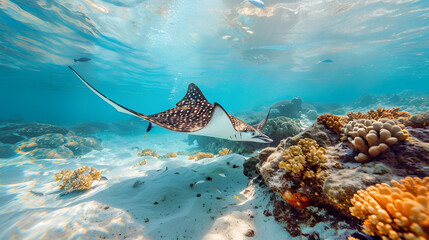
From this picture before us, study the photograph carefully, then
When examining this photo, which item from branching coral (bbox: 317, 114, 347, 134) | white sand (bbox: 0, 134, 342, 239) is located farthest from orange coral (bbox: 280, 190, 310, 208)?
branching coral (bbox: 317, 114, 347, 134)

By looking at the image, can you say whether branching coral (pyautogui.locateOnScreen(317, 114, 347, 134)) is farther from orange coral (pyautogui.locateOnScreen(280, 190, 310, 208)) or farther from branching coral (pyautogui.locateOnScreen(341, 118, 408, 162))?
orange coral (pyautogui.locateOnScreen(280, 190, 310, 208))

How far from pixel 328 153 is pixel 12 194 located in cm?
914

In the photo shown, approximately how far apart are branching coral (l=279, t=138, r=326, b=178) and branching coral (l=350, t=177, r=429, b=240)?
73 centimetres

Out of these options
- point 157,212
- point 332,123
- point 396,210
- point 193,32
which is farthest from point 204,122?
point 193,32

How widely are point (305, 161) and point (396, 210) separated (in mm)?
1183

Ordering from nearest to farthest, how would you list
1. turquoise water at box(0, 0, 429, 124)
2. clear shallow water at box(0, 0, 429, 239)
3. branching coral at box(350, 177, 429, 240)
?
1. branching coral at box(350, 177, 429, 240)
2. clear shallow water at box(0, 0, 429, 239)
3. turquoise water at box(0, 0, 429, 124)

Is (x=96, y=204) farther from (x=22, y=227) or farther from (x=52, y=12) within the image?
(x=52, y=12)

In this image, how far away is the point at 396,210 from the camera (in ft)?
4.16

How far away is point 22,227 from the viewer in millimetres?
2588

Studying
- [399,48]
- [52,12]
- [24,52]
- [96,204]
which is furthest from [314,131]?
[399,48]

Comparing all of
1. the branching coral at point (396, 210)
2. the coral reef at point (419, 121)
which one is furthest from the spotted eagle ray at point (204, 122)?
the coral reef at point (419, 121)

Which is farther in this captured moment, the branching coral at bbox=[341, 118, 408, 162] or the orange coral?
the orange coral

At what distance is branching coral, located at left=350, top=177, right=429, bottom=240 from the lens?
1.14m

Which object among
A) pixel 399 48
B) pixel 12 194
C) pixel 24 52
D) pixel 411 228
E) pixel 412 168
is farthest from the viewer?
pixel 399 48
